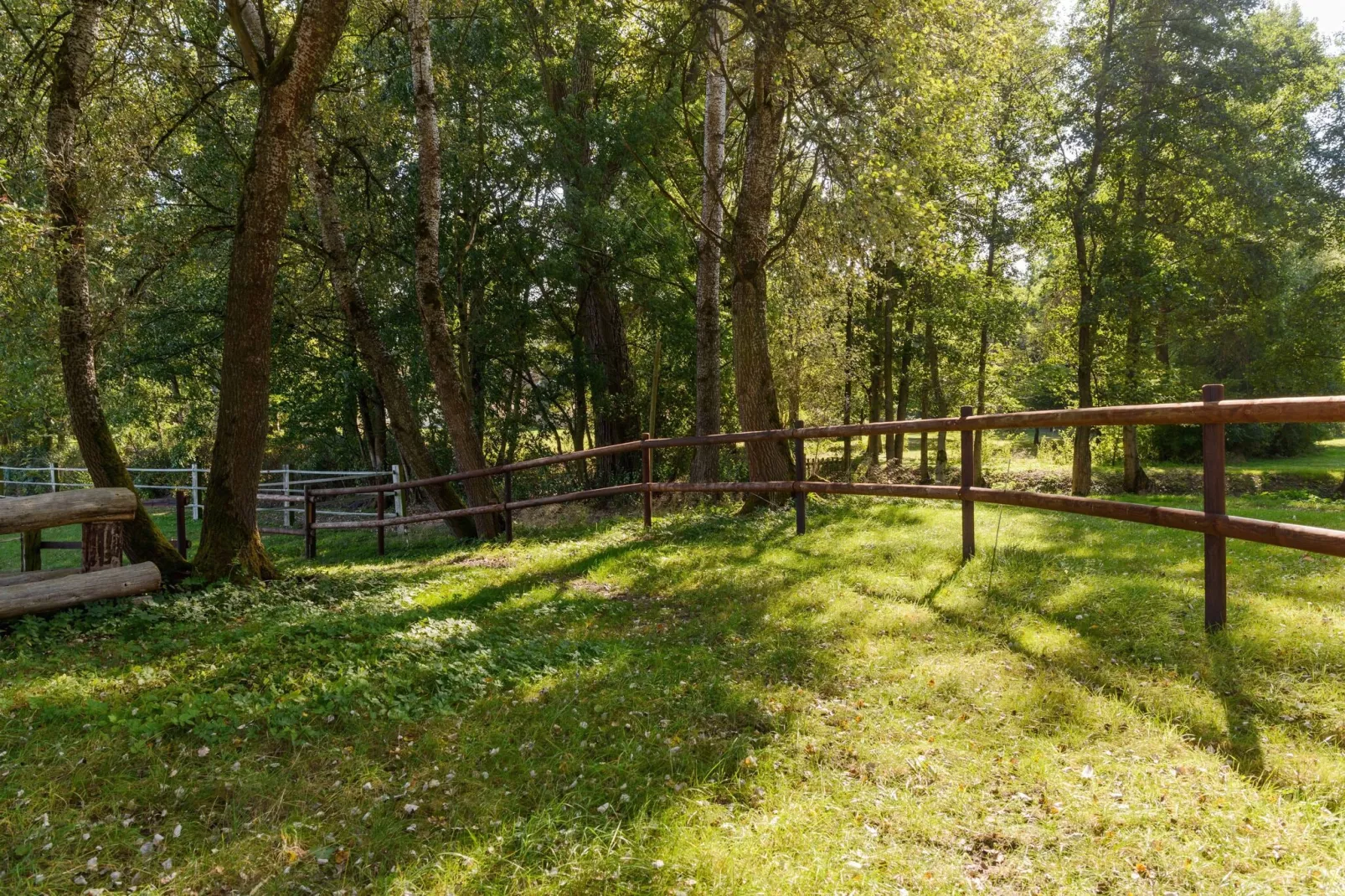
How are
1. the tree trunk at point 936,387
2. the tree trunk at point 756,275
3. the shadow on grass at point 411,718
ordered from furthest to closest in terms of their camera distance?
the tree trunk at point 936,387 < the tree trunk at point 756,275 < the shadow on grass at point 411,718

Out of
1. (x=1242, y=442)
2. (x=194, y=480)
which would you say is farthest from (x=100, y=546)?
(x=1242, y=442)

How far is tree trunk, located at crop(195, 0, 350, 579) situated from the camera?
6.14 m

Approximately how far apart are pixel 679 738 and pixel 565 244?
13471mm

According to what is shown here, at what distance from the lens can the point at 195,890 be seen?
2.39m

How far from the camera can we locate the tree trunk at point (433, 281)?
10.3 m

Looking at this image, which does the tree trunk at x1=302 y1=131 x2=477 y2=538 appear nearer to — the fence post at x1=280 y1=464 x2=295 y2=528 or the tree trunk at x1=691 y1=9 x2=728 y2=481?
the tree trunk at x1=691 y1=9 x2=728 y2=481

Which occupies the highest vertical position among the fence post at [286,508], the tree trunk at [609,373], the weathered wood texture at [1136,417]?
the tree trunk at [609,373]

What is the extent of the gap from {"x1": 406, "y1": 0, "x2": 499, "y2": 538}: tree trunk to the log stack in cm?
608

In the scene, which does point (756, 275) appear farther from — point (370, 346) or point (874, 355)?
point (874, 355)

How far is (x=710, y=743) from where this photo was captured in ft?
11.0

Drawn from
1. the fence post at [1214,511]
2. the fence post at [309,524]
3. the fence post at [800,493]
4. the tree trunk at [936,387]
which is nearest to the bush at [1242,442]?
the tree trunk at [936,387]

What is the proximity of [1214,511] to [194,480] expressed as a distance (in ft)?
66.7

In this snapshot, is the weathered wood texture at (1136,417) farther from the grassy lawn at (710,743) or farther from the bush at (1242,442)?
the bush at (1242,442)

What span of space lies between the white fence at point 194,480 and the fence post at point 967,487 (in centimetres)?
1141
